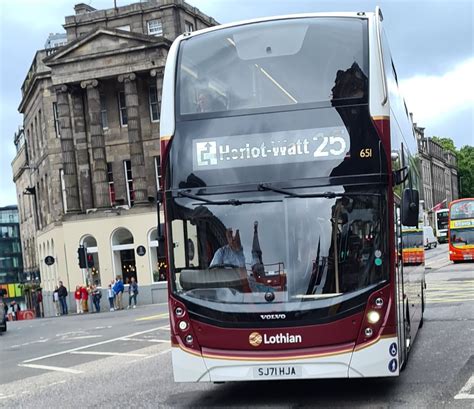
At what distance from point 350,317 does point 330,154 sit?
172cm

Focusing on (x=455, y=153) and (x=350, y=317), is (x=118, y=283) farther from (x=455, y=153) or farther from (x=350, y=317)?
(x=455, y=153)

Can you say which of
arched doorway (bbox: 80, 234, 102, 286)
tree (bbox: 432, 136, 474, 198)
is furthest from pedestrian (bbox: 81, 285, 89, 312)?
tree (bbox: 432, 136, 474, 198)

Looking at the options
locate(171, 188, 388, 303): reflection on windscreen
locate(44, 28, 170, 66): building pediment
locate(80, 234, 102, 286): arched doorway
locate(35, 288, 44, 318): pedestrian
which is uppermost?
locate(44, 28, 170, 66): building pediment

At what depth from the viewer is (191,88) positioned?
8742mm

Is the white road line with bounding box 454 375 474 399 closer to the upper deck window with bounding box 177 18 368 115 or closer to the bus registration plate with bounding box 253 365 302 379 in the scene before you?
the bus registration plate with bounding box 253 365 302 379

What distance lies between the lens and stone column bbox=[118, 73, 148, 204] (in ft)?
152

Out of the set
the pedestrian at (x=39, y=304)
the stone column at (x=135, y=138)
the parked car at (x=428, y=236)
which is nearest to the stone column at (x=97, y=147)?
the stone column at (x=135, y=138)

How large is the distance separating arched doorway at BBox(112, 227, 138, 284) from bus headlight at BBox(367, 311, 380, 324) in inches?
1551

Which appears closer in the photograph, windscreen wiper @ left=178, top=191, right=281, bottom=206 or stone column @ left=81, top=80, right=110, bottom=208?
windscreen wiper @ left=178, top=191, right=281, bottom=206

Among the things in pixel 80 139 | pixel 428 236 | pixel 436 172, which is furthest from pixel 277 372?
pixel 436 172

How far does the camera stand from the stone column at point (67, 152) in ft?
159

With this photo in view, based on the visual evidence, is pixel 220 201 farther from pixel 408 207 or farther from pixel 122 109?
pixel 122 109

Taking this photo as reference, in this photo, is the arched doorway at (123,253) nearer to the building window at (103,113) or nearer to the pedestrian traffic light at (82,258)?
the building window at (103,113)

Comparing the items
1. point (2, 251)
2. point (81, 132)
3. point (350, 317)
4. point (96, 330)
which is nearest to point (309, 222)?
point (350, 317)
